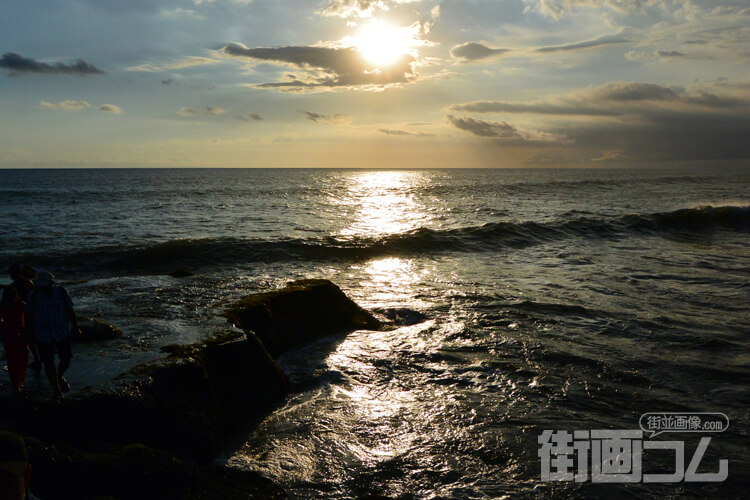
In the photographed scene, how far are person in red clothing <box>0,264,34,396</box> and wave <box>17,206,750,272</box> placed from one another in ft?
44.8

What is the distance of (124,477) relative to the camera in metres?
4.51

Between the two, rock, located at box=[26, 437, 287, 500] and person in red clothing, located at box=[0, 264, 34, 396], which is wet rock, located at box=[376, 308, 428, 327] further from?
person in red clothing, located at box=[0, 264, 34, 396]

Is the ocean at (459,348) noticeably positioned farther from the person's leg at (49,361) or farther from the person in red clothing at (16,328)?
the person in red clothing at (16,328)

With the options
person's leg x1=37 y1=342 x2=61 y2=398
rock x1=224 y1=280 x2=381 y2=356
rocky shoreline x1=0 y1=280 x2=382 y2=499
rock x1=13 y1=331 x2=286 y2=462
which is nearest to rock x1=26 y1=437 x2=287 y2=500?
rocky shoreline x1=0 y1=280 x2=382 y2=499

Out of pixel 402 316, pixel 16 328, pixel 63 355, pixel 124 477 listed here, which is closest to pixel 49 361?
pixel 63 355

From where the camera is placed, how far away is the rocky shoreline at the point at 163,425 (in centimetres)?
448

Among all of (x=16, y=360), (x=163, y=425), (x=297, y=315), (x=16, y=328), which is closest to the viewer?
(x=163, y=425)

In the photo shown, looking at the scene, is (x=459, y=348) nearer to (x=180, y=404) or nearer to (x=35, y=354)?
(x=180, y=404)

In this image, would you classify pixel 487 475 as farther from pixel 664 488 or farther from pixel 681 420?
pixel 681 420

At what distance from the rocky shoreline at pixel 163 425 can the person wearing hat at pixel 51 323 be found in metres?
0.59

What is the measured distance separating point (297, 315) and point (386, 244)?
46.7 feet

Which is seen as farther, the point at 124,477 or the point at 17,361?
the point at 17,361

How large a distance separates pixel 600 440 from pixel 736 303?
9268 mm

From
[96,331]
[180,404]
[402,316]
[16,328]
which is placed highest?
[16,328]
